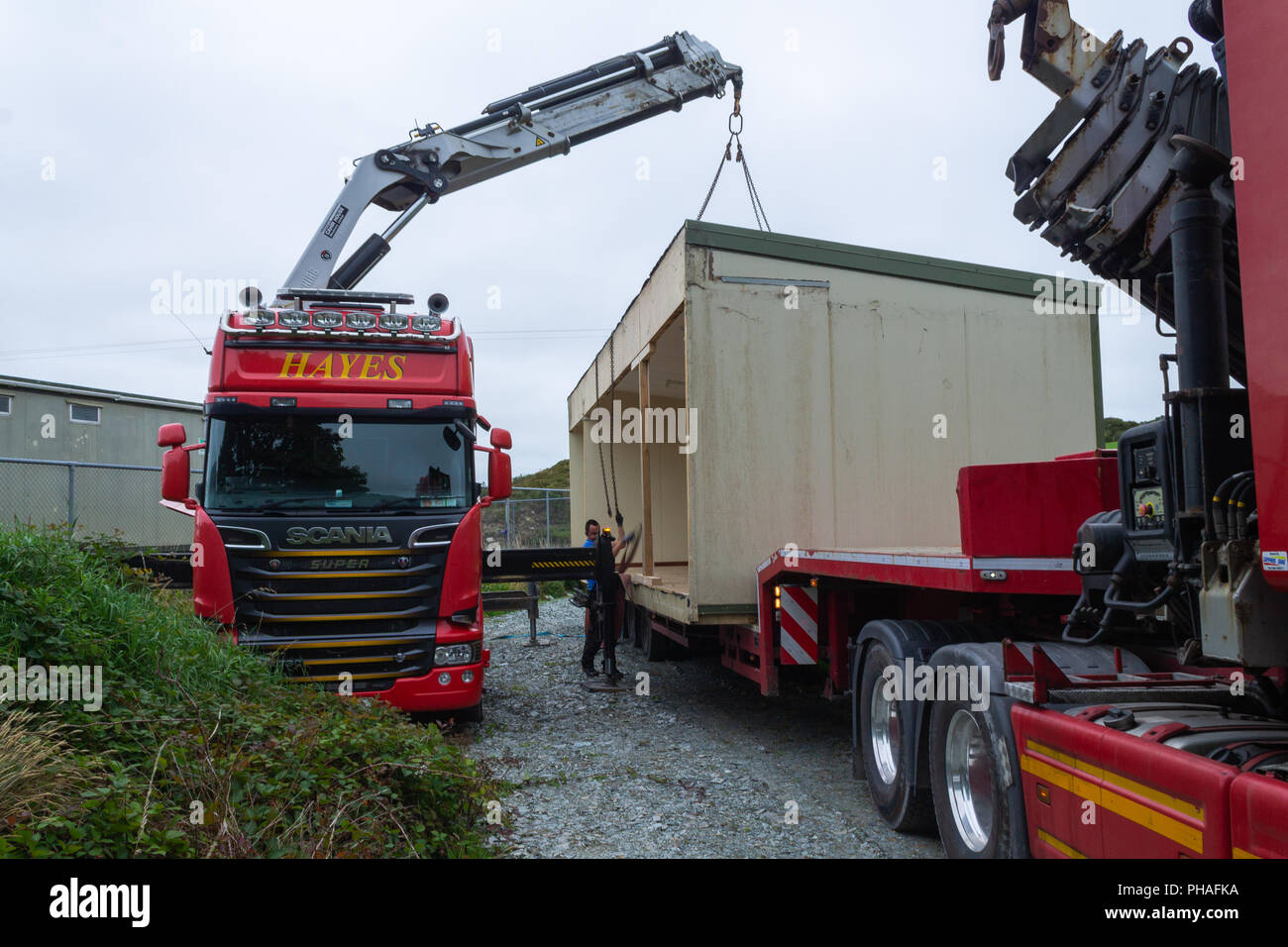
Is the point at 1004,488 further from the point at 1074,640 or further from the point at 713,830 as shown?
the point at 713,830

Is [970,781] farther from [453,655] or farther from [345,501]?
[345,501]

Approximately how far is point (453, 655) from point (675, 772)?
1.94 metres

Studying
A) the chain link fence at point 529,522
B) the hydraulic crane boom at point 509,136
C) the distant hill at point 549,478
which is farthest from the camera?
the distant hill at point 549,478

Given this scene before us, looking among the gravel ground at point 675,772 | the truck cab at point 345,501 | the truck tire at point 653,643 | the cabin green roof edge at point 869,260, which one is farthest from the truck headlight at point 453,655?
the truck tire at point 653,643

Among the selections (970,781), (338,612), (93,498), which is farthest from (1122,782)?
(93,498)

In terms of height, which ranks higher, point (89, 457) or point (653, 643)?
point (89, 457)

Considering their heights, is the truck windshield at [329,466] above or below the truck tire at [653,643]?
above

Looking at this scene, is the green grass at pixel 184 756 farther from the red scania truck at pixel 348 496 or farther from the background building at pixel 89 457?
the background building at pixel 89 457

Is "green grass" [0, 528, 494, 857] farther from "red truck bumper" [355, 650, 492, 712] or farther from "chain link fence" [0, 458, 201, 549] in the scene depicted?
"chain link fence" [0, 458, 201, 549]

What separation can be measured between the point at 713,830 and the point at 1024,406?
4451 millimetres

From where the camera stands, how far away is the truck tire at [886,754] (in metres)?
4.67

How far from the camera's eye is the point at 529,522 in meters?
24.6

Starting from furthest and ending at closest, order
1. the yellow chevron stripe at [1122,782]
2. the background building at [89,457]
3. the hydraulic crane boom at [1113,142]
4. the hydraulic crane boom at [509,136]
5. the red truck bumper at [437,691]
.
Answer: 1. the background building at [89,457]
2. the hydraulic crane boom at [509,136]
3. the red truck bumper at [437,691]
4. the hydraulic crane boom at [1113,142]
5. the yellow chevron stripe at [1122,782]

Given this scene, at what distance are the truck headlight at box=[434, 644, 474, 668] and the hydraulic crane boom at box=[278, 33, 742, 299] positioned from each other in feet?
17.5
